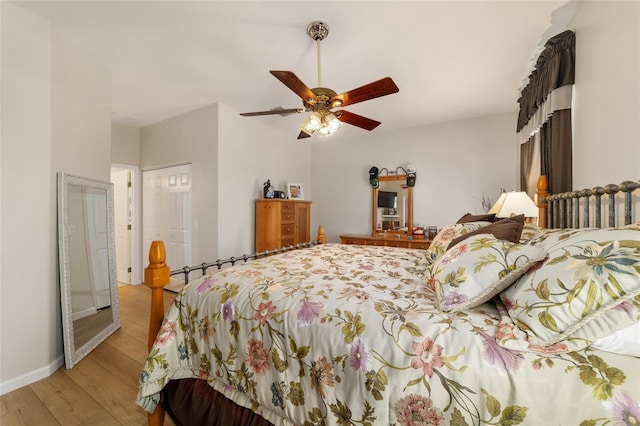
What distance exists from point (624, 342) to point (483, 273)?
375 mm

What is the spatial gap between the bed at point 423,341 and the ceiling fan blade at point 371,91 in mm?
1157

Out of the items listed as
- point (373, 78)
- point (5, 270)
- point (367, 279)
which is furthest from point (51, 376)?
point (373, 78)

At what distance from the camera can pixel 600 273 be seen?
0.74 meters

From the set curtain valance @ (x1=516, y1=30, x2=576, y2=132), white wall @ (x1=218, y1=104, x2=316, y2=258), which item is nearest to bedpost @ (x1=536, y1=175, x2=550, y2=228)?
curtain valance @ (x1=516, y1=30, x2=576, y2=132)

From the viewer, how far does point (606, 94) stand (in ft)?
4.91

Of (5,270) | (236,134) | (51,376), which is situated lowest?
(51,376)

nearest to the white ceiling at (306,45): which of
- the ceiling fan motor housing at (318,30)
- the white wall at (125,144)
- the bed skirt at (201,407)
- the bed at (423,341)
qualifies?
the ceiling fan motor housing at (318,30)

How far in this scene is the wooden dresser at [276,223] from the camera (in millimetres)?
3812

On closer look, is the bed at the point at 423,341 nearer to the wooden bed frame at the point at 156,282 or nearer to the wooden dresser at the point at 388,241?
the wooden bed frame at the point at 156,282

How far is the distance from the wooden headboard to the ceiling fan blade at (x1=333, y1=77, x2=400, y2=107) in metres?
1.32

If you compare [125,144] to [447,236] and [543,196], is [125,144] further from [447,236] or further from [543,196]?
[543,196]

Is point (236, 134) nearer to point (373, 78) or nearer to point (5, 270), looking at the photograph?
point (373, 78)

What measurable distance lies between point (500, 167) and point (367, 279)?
3.45m

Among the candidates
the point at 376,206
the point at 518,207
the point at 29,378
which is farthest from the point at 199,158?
the point at 518,207
